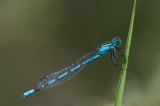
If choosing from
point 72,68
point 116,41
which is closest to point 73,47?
point 72,68

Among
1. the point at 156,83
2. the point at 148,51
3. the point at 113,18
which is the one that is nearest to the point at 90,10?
the point at 113,18

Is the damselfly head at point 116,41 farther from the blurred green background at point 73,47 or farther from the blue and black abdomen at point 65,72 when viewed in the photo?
the blue and black abdomen at point 65,72

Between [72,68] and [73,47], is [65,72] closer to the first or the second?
[72,68]

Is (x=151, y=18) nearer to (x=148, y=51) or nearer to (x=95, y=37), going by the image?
(x=148, y=51)

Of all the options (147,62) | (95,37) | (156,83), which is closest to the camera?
(156,83)

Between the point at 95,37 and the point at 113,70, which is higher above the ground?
the point at 95,37

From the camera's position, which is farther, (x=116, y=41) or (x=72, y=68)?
(x=72, y=68)

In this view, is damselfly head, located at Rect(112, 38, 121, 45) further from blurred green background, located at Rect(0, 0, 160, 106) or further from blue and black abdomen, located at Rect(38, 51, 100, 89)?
blue and black abdomen, located at Rect(38, 51, 100, 89)
